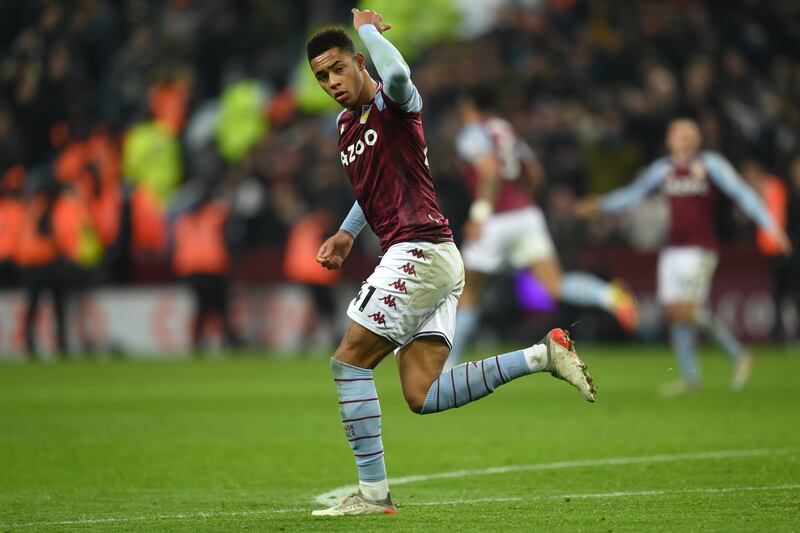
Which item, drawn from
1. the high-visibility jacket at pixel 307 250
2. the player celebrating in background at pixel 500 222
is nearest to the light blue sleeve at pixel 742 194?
the player celebrating in background at pixel 500 222

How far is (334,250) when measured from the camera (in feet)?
20.6

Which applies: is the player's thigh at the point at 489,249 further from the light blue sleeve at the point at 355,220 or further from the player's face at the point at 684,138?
the light blue sleeve at the point at 355,220

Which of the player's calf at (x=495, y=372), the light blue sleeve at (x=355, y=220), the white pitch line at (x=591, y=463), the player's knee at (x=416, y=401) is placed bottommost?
the white pitch line at (x=591, y=463)

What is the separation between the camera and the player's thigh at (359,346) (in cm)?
601

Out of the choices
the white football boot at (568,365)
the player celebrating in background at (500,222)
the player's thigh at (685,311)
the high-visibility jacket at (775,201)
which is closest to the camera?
the white football boot at (568,365)

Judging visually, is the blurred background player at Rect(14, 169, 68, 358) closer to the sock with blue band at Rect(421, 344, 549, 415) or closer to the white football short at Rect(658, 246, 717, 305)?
the white football short at Rect(658, 246, 717, 305)

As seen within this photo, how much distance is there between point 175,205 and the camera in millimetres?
21406

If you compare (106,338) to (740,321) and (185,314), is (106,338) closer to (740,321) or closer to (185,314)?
(185,314)

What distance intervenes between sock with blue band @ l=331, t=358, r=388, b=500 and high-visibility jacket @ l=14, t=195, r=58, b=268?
47.7 feet

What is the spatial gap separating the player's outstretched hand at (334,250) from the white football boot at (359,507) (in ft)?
3.40

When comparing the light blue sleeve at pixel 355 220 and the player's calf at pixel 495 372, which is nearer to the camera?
the player's calf at pixel 495 372

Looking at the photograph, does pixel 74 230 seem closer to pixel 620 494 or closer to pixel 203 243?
pixel 203 243

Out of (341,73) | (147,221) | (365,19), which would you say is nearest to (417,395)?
(341,73)

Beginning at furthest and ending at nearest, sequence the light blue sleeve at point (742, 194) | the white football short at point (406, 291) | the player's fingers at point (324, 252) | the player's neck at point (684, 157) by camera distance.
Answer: the player's neck at point (684, 157)
the light blue sleeve at point (742, 194)
the player's fingers at point (324, 252)
the white football short at point (406, 291)
